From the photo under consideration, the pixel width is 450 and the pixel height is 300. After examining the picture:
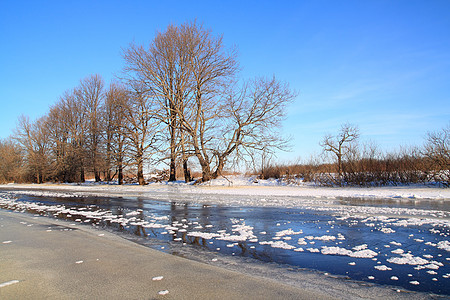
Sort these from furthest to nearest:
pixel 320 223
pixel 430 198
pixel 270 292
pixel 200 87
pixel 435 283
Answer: pixel 200 87, pixel 430 198, pixel 320 223, pixel 435 283, pixel 270 292

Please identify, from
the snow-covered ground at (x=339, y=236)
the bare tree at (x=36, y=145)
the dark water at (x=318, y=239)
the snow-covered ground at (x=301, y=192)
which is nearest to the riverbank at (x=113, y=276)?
the dark water at (x=318, y=239)

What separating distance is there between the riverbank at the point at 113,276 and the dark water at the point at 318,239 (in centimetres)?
92

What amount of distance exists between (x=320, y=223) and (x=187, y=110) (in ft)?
74.8

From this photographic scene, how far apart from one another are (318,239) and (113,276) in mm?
4335

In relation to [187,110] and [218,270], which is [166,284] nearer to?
[218,270]

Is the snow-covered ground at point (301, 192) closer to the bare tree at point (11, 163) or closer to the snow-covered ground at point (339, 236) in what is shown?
the snow-covered ground at point (339, 236)

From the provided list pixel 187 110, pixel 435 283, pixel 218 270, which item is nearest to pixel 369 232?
pixel 435 283

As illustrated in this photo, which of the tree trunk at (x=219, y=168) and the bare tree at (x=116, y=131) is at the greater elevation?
the bare tree at (x=116, y=131)

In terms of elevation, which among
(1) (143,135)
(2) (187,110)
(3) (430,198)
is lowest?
(3) (430,198)

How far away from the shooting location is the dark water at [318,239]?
4539 millimetres

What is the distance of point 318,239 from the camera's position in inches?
261

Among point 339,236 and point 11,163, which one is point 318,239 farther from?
point 11,163

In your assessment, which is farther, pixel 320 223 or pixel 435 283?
pixel 320 223

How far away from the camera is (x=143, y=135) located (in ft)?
102
